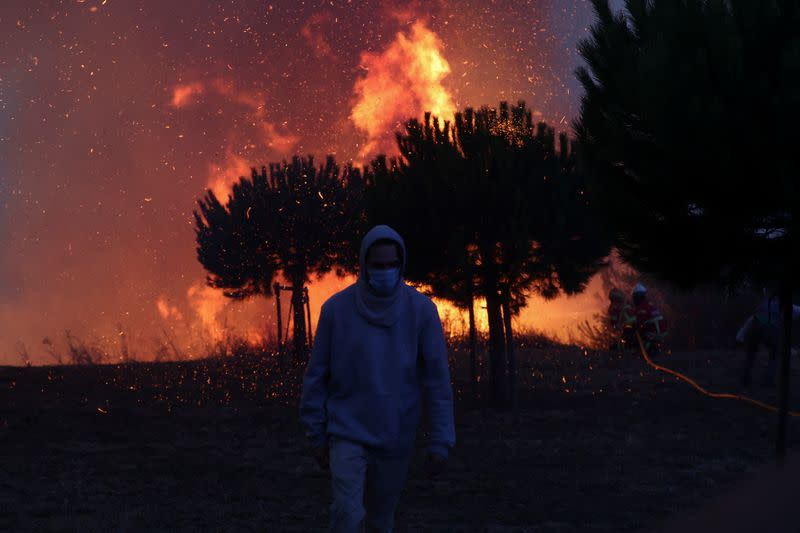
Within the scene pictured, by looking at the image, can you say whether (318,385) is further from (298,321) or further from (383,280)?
(298,321)

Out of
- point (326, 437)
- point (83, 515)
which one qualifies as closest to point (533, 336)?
point (83, 515)

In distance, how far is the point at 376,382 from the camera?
456 centimetres

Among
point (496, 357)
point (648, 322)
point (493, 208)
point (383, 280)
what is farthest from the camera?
point (648, 322)

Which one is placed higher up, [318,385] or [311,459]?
[318,385]

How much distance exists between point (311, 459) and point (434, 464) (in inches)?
293

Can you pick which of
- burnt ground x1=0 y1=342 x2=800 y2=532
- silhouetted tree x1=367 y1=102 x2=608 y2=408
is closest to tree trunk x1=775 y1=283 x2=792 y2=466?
burnt ground x1=0 y1=342 x2=800 y2=532

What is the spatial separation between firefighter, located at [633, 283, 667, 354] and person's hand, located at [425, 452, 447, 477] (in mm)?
20538

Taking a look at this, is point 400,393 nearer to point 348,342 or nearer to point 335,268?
point 348,342

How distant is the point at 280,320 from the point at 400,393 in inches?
741

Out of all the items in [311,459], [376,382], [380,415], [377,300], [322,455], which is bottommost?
[311,459]

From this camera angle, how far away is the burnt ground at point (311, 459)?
856 centimetres

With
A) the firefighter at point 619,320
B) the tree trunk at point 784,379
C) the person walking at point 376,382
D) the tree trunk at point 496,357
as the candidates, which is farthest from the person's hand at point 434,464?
the firefighter at point 619,320

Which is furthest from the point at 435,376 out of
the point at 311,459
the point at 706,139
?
the point at 311,459

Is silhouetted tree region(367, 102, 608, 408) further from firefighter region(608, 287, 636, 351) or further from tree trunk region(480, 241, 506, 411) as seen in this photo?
firefighter region(608, 287, 636, 351)
